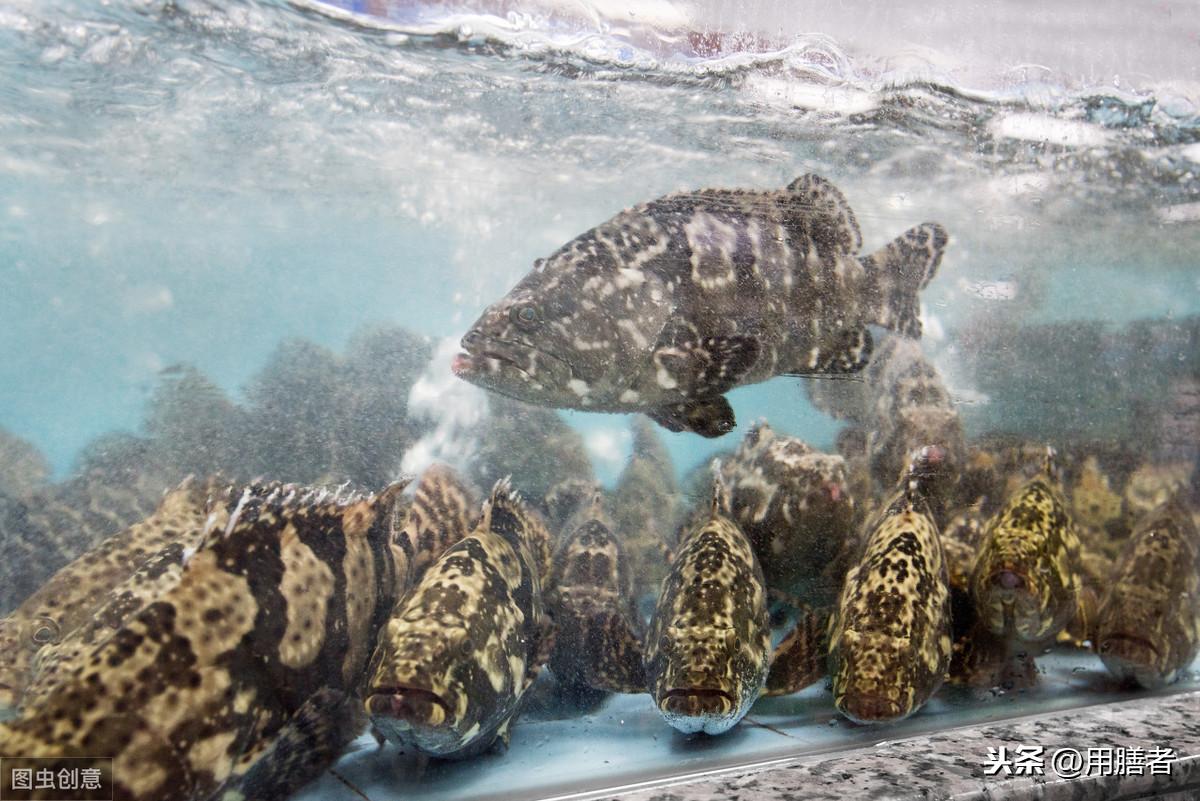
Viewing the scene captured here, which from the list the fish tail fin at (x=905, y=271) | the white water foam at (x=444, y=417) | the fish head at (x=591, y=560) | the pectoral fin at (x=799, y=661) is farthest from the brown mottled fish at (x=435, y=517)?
the fish tail fin at (x=905, y=271)

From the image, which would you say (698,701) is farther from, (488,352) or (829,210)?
(829,210)

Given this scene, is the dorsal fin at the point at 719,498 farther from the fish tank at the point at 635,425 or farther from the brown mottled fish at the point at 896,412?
the brown mottled fish at the point at 896,412

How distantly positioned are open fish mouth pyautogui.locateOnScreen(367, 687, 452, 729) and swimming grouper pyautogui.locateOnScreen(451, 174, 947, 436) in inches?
62.6

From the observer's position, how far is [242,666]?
7.00ft

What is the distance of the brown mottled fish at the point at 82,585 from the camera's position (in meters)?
2.76

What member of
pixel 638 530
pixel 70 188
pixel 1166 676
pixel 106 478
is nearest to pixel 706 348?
pixel 638 530

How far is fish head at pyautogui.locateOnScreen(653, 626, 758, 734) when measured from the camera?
278 centimetres

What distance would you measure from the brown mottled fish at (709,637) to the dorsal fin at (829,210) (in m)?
2.00

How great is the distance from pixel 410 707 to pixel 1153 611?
4142 mm

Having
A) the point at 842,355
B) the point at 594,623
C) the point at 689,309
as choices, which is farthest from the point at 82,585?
the point at 842,355

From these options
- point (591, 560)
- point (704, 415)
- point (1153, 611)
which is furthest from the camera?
point (1153, 611)

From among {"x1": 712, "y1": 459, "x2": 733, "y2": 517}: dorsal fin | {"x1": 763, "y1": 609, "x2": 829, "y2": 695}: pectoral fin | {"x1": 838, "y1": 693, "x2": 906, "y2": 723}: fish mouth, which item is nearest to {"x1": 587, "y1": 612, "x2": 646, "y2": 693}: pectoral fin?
{"x1": 763, "y1": 609, "x2": 829, "y2": 695}: pectoral fin

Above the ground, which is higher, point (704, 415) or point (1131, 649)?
point (704, 415)

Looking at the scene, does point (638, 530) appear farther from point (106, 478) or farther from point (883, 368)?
point (106, 478)
